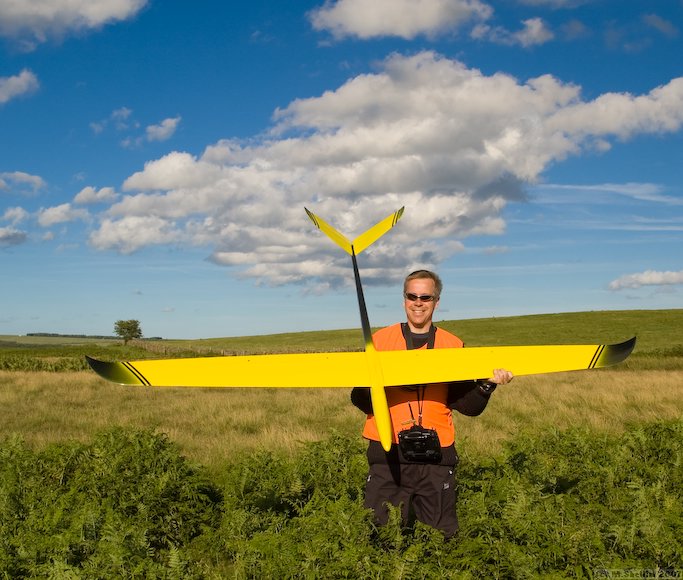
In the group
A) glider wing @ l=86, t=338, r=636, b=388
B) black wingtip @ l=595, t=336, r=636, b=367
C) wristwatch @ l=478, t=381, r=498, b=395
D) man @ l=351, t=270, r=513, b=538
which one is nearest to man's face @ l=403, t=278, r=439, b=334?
man @ l=351, t=270, r=513, b=538

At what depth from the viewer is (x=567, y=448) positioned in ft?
24.2

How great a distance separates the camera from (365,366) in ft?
13.7

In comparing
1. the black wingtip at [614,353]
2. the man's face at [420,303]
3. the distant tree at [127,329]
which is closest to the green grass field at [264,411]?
the man's face at [420,303]

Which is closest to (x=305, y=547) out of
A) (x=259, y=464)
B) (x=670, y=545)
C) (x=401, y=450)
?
(x=401, y=450)

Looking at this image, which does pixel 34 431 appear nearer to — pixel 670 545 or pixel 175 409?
pixel 175 409

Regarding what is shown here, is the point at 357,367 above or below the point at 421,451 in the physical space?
above

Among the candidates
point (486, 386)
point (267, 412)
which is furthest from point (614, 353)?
point (267, 412)

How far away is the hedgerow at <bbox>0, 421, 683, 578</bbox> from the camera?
143 inches

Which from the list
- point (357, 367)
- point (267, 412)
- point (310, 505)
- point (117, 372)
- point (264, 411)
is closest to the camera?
point (117, 372)

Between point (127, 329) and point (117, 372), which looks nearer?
point (117, 372)

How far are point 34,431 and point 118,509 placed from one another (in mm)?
9066

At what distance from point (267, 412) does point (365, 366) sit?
38.3 ft

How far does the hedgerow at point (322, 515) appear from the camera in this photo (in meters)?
3.64

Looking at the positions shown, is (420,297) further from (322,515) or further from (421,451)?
(322,515)
